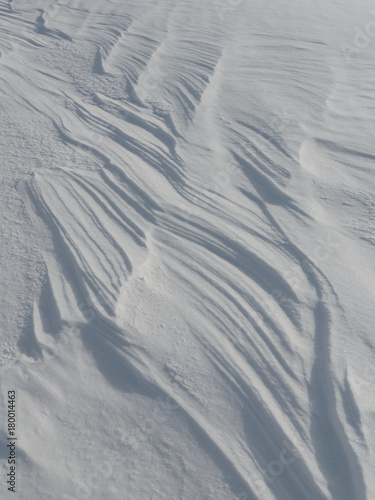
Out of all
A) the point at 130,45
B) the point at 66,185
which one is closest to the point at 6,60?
the point at 130,45

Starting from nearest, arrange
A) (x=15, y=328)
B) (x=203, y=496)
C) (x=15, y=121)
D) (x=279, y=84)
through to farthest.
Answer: (x=203, y=496)
(x=15, y=328)
(x=15, y=121)
(x=279, y=84)

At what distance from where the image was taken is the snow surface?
→ 1.39m

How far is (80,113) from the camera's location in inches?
107

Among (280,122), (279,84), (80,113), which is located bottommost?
(80,113)

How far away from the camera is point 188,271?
6.19 feet

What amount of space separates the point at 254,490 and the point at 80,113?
2.11 metres

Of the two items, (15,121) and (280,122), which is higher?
(280,122)

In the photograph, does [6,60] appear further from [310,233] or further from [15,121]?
[310,233]

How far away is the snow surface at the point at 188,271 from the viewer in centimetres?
139

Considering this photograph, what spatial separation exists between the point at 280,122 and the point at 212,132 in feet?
1.25

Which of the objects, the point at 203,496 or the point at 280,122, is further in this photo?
the point at 280,122

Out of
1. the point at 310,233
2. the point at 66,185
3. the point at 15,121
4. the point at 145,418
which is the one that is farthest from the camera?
the point at 15,121

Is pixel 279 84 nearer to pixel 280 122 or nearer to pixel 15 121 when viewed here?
pixel 280 122

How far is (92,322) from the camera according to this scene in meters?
1.68
